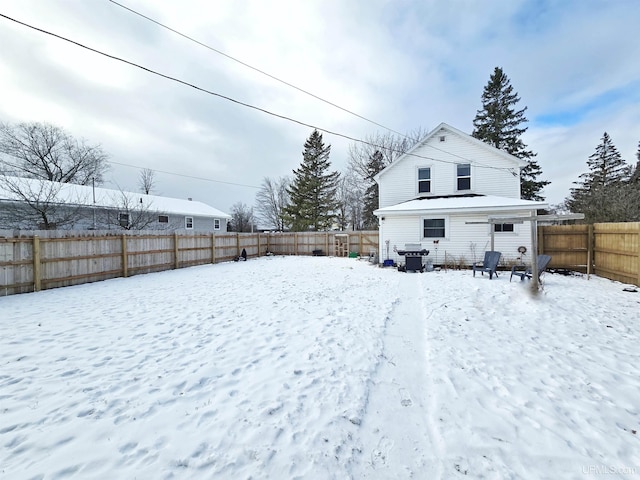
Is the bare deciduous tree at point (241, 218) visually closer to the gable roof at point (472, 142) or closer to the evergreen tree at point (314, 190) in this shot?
the evergreen tree at point (314, 190)

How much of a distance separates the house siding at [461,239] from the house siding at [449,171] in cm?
197

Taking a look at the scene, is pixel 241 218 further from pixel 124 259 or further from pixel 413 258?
pixel 413 258

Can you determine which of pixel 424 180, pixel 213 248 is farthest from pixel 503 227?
pixel 213 248

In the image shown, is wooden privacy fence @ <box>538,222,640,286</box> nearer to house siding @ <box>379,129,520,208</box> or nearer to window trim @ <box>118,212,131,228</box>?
house siding @ <box>379,129,520,208</box>

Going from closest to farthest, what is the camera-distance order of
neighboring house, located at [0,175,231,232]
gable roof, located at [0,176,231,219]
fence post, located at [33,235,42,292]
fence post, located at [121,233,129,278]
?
fence post, located at [33,235,42,292] < fence post, located at [121,233,129,278] < neighboring house, located at [0,175,231,232] < gable roof, located at [0,176,231,219]

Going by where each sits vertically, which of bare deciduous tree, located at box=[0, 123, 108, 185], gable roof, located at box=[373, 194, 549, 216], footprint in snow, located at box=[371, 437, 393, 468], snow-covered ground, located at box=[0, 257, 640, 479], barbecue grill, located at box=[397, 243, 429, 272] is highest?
bare deciduous tree, located at box=[0, 123, 108, 185]

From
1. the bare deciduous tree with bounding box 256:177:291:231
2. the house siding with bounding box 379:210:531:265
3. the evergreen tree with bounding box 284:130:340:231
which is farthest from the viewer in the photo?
the bare deciduous tree with bounding box 256:177:291:231

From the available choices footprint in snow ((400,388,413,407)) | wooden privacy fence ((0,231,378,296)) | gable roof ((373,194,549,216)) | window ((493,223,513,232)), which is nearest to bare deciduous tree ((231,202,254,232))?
wooden privacy fence ((0,231,378,296))

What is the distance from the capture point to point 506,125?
965 inches

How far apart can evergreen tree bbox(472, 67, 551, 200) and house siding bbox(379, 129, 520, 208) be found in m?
13.7

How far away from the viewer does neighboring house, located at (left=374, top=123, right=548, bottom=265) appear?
1238 cm

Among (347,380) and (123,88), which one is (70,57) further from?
(347,380)

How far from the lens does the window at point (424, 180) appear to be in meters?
14.7

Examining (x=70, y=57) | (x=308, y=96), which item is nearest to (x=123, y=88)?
(x=70, y=57)
